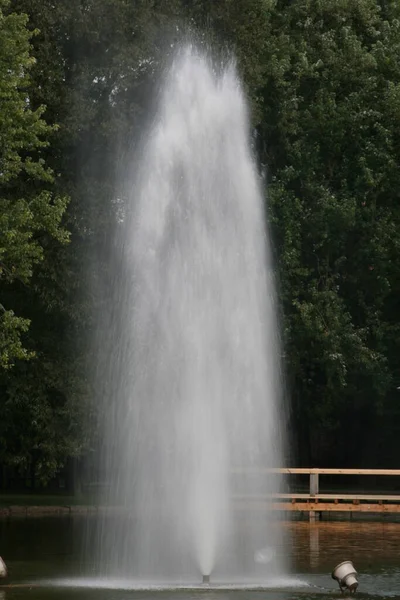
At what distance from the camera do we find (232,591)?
18.8 metres

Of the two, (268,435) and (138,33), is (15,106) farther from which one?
(268,435)

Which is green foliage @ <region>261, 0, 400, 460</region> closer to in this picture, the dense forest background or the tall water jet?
the dense forest background

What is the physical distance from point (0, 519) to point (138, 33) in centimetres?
1482

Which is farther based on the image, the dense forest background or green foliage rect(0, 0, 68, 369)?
the dense forest background

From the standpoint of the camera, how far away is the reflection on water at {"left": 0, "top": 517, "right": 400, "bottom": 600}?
18719mm

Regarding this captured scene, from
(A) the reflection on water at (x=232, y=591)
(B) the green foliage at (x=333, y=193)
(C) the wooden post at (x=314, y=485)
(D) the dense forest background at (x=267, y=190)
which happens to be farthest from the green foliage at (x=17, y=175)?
(B) the green foliage at (x=333, y=193)

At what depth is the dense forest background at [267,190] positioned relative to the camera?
3719cm

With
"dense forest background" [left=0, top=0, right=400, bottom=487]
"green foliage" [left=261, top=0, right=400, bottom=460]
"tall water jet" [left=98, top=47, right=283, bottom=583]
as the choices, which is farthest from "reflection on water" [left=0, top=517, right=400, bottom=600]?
"green foliage" [left=261, top=0, right=400, bottom=460]

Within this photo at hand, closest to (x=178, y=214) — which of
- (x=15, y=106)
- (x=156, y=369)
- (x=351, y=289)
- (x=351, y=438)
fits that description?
(x=156, y=369)

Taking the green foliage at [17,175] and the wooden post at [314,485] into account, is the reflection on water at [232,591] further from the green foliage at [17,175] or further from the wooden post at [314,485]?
the green foliage at [17,175]

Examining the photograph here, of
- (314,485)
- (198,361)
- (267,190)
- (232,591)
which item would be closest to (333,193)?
(267,190)

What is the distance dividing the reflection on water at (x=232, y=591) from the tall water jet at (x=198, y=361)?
805mm

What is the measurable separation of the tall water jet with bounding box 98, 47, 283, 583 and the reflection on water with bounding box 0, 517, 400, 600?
80 cm

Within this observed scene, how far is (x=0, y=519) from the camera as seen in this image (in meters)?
34.9
